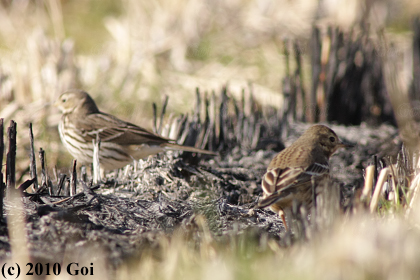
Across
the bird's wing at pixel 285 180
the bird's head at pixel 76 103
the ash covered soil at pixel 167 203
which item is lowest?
the ash covered soil at pixel 167 203

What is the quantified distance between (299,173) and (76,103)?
10.7 feet

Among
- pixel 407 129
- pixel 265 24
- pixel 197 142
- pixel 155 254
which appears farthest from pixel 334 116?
pixel 155 254

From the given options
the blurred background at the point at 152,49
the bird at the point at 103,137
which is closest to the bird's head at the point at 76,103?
the bird at the point at 103,137

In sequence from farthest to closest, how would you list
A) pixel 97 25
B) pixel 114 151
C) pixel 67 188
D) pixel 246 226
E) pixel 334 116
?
1. pixel 97 25
2. pixel 334 116
3. pixel 114 151
4. pixel 67 188
5. pixel 246 226

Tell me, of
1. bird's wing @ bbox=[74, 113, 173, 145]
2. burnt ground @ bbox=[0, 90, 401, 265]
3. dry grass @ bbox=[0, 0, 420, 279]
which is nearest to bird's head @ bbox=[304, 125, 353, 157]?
burnt ground @ bbox=[0, 90, 401, 265]

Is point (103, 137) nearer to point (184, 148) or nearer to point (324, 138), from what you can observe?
point (184, 148)

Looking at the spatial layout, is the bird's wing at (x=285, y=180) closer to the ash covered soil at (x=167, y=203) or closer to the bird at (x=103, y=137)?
the ash covered soil at (x=167, y=203)

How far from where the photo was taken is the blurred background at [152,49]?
761 centimetres

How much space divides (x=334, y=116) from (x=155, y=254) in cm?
492

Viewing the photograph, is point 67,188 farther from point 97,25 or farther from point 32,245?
point 97,25

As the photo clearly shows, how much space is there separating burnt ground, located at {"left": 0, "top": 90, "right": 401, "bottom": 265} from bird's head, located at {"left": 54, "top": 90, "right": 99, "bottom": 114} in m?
0.97

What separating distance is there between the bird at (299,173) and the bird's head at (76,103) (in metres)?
2.72

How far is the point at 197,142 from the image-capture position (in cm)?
548

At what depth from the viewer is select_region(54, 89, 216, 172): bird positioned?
16.8 feet
